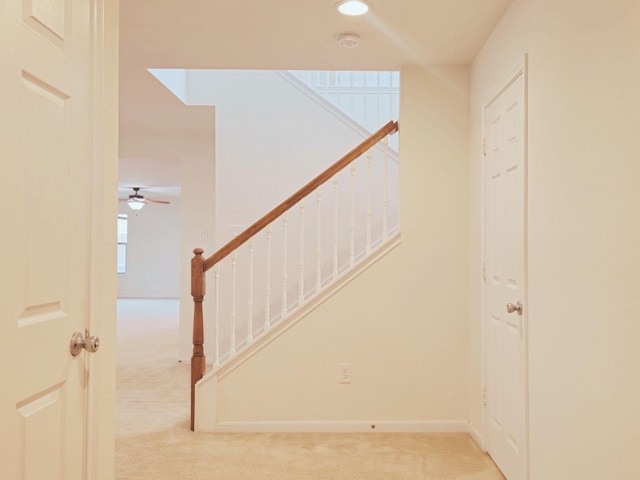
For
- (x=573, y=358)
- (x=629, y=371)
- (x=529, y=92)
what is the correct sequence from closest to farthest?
(x=629, y=371)
(x=573, y=358)
(x=529, y=92)

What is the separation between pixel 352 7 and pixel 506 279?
1560 mm

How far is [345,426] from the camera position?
3182 millimetres

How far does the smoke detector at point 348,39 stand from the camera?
276 cm

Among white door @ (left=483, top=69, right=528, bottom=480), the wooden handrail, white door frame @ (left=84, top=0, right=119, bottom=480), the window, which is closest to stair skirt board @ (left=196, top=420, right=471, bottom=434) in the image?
white door @ (left=483, top=69, right=528, bottom=480)

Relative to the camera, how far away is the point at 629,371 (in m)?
1.38

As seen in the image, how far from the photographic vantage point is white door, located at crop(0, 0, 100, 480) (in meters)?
1.16

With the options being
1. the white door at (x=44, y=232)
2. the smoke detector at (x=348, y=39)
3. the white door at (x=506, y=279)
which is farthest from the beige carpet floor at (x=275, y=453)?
the smoke detector at (x=348, y=39)

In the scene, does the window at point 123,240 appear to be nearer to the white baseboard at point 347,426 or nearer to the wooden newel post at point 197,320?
the wooden newel post at point 197,320

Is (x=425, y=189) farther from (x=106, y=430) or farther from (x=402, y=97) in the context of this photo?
(x=106, y=430)

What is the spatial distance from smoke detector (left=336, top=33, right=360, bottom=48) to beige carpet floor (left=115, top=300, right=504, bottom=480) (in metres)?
2.35

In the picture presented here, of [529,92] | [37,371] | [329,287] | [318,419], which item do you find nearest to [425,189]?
[329,287]

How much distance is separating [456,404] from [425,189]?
1405 mm

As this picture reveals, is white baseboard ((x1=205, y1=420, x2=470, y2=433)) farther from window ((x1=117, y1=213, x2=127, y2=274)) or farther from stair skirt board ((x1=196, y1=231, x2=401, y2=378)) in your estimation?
window ((x1=117, y1=213, x2=127, y2=274))

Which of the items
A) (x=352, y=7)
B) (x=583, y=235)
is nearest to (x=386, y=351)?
(x=583, y=235)
